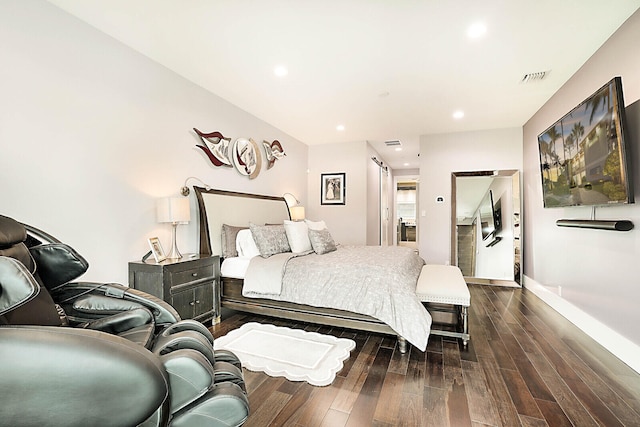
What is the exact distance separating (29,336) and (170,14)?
2.50 meters

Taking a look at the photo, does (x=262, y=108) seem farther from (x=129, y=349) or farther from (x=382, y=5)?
(x=129, y=349)

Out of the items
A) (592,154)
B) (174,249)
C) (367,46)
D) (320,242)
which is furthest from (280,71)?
(592,154)

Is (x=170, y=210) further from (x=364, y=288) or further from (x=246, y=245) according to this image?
(x=364, y=288)

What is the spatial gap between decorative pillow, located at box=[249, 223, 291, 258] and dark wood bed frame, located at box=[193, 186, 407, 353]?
445 millimetres

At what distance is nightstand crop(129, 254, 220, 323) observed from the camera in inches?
107

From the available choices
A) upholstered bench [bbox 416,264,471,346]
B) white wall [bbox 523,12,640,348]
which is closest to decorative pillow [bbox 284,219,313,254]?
upholstered bench [bbox 416,264,471,346]

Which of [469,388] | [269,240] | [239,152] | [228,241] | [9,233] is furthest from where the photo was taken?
[239,152]

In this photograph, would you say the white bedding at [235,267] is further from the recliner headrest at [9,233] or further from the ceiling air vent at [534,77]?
the ceiling air vent at [534,77]

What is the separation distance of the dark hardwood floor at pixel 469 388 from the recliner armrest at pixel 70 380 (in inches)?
45.3

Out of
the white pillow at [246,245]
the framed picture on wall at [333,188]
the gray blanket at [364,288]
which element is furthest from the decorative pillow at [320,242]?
the framed picture on wall at [333,188]

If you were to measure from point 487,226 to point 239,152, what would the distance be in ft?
14.5

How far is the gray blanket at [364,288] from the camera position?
252 cm

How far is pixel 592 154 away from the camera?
2.67m

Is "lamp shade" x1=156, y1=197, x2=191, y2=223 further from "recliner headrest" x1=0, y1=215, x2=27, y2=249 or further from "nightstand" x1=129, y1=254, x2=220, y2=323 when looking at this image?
"recliner headrest" x1=0, y1=215, x2=27, y2=249
